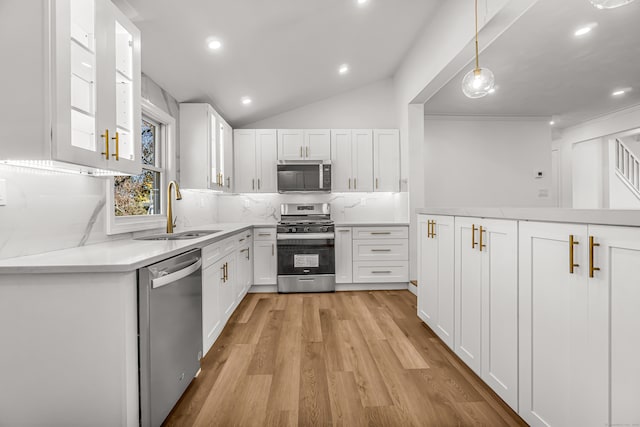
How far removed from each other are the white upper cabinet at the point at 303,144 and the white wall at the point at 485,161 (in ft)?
6.52

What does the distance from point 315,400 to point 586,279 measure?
1.41 m

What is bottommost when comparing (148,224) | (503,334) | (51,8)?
(503,334)

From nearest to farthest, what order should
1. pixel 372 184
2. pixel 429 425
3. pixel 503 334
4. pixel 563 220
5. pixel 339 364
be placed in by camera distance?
pixel 563 220
pixel 429 425
pixel 503 334
pixel 339 364
pixel 372 184

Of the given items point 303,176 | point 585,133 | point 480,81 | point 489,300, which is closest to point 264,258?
point 303,176

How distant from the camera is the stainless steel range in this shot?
411 cm

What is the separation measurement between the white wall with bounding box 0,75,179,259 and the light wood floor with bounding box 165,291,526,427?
43.3 inches

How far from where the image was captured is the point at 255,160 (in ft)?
15.1

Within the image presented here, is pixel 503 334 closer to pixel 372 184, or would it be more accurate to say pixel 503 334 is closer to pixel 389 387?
pixel 389 387

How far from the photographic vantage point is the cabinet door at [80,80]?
133 centimetres

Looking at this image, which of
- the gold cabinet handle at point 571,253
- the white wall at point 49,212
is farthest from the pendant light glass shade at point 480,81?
the white wall at point 49,212

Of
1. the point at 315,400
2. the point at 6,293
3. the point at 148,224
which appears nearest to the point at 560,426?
the point at 315,400

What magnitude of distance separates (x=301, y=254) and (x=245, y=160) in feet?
5.22

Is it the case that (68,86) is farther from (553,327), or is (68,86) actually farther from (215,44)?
(553,327)

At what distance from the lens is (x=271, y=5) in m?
2.45
